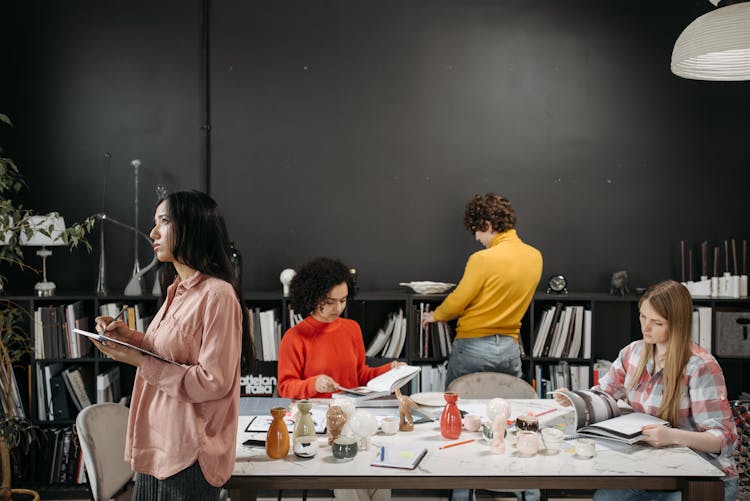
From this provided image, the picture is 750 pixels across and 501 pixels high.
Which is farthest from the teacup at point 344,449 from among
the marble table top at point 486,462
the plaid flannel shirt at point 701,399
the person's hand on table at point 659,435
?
the plaid flannel shirt at point 701,399

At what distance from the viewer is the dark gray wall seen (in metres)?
4.52

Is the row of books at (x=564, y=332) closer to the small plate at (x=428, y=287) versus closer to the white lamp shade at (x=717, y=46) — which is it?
the small plate at (x=428, y=287)

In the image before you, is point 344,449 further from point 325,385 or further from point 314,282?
point 314,282

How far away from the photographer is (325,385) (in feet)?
9.43

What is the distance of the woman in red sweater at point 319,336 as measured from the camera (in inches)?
121

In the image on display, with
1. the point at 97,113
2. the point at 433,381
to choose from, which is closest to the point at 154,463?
the point at 433,381

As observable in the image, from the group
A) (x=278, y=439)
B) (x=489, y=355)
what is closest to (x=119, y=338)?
(x=278, y=439)

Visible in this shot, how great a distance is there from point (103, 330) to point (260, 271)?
2503 mm

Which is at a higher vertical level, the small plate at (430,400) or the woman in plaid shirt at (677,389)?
the woman in plaid shirt at (677,389)

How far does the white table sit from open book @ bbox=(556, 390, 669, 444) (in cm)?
11

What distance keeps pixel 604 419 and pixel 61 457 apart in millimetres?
3261

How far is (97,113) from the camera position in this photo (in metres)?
4.53

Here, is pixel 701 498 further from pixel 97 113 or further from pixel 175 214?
pixel 97 113

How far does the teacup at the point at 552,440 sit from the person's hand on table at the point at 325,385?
0.91m
